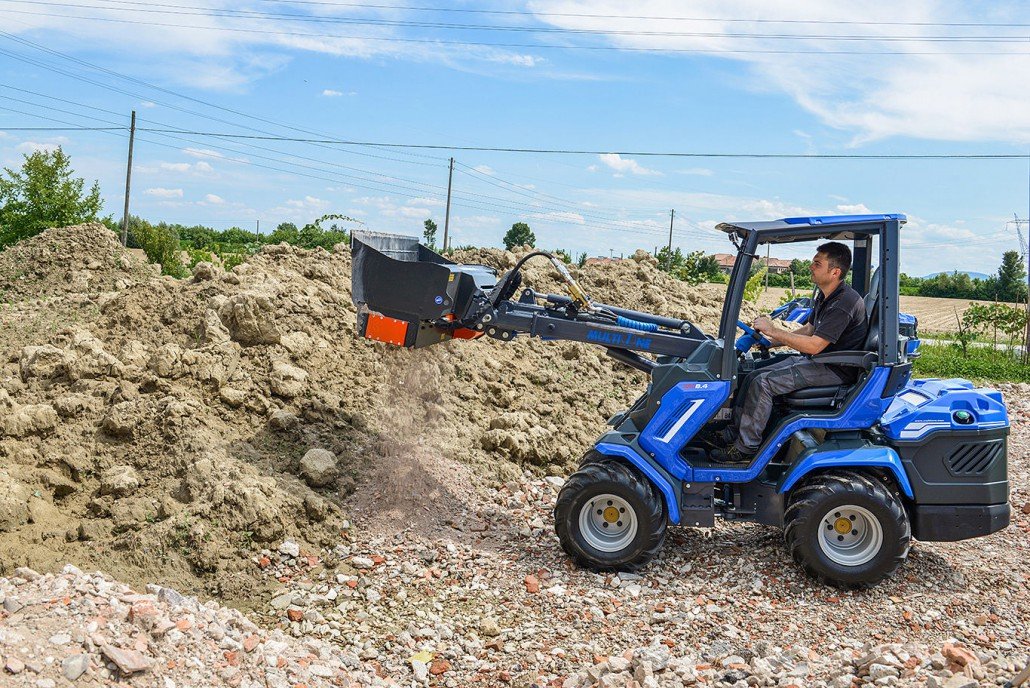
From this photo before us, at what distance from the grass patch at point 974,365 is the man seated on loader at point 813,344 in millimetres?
9079

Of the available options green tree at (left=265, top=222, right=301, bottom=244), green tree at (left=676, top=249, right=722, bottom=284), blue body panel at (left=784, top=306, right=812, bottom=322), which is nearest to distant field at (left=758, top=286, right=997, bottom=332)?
green tree at (left=676, top=249, right=722, bottom=284)

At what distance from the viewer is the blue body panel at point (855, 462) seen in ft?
20.5

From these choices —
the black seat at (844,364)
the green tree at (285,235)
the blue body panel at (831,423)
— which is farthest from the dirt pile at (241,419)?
the green tree at (285,235)

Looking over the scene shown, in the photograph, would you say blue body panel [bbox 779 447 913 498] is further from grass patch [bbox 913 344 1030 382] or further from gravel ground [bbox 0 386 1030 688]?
grass patch [bbox 913 344 1030 382]

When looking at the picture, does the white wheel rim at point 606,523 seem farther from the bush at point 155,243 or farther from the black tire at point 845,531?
the bush at point 155,243

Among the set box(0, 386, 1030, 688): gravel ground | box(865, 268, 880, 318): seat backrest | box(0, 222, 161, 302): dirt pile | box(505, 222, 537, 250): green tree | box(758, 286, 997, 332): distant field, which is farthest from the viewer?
box(505, 222, 537, 250): green tree

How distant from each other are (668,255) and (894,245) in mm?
34647

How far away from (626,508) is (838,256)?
234 cm

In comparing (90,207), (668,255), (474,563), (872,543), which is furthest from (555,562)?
(668,255)

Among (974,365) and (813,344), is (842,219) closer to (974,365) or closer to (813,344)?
(813,344)

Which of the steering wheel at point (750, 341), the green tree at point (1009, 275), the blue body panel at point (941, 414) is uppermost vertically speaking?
the green tree at point (1009, 275)

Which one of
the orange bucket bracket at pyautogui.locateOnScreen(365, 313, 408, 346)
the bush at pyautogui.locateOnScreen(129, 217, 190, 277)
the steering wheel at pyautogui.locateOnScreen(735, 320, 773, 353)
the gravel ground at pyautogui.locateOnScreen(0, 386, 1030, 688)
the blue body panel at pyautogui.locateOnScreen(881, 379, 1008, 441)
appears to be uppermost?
the bush at pyautogui.locateOnScreen(129, 217, 190, 277)

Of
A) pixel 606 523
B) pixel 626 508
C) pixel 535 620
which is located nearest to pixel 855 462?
pixel 626 508

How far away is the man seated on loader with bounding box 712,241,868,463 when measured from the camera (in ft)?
20.6
